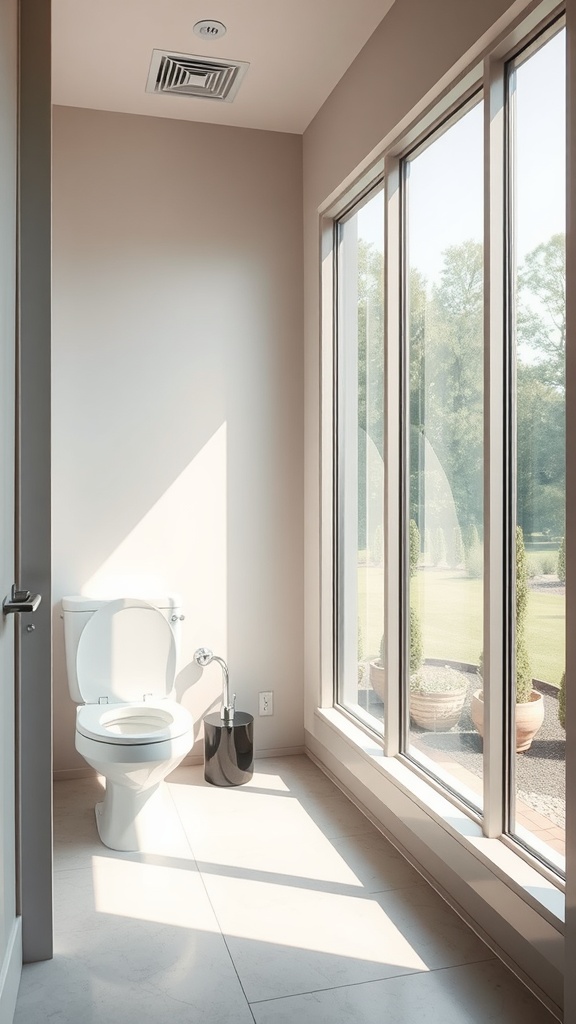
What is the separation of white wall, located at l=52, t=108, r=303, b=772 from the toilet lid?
0.23 m

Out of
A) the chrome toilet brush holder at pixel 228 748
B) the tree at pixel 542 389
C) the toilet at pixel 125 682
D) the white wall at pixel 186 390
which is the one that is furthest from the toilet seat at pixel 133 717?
the tree at pixel 542 389

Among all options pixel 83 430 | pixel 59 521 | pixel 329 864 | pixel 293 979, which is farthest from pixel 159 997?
pixel 83 430

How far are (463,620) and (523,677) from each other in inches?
12.7

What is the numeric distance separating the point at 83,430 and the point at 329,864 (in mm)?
1833

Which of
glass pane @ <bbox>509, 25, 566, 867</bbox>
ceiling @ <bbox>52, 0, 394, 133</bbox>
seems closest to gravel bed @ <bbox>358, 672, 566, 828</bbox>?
glass pane @ <bbox>509, 25, 566, 867</bbox>

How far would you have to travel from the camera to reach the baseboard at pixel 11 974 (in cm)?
162

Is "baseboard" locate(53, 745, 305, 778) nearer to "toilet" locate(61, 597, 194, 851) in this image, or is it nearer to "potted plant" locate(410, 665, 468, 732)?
"toilet" locate(61, 597, 194, 851)

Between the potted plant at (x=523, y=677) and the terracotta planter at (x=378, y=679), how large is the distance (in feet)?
2.74

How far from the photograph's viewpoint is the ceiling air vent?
2.76m

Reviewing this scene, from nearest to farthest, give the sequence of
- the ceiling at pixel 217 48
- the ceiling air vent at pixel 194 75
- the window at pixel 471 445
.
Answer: the window at pixel 471 445, the ceiling at pixel 217 48, the ceiling air vent at pixel 194 75

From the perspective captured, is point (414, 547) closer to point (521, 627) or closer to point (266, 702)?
point (521, 627)

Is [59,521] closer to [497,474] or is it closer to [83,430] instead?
[83,430]

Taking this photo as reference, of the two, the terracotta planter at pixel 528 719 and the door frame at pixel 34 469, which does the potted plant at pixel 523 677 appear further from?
the door frame at pixel 34 469

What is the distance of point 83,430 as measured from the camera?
123 inches
